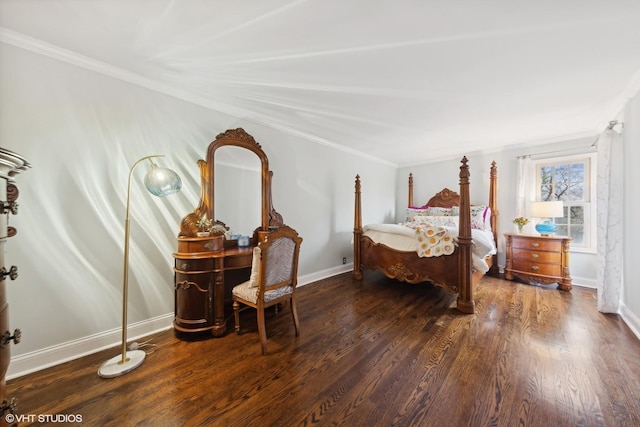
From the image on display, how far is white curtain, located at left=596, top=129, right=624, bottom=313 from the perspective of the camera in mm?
2506

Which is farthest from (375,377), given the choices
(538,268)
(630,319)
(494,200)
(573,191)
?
(573,191)

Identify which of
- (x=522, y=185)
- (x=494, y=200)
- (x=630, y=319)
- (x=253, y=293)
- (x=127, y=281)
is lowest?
(x=630, y=319)

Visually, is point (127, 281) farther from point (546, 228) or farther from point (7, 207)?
point (546, 228)

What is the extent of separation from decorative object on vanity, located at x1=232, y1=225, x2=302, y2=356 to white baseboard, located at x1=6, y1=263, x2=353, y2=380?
2.56 feet

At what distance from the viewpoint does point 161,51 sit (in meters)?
1.79

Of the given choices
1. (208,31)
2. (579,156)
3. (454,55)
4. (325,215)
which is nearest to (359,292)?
(325,215)

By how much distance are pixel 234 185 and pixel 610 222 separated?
4.19 meters

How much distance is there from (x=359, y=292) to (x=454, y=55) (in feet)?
9.11

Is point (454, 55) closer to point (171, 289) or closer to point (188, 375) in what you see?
point (188, 375)

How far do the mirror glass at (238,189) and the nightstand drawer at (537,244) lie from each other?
3.95 metres

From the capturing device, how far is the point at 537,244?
11.5 ft

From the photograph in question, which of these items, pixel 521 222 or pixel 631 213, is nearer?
pixel 631 213

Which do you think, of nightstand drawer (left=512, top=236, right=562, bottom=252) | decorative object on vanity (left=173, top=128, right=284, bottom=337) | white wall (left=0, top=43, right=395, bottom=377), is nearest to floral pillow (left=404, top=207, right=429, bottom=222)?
nightstand drawer (left=512, top=236, right=562, bottom=252)

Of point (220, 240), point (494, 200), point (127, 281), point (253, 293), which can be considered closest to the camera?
point (127, 281)
